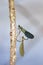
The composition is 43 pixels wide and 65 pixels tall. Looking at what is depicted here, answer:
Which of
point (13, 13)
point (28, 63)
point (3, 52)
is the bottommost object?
point (28, 63)

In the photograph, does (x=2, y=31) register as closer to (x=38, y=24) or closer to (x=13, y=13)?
(x=38, y=24)

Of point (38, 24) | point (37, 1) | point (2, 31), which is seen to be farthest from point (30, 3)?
point (2, 31)

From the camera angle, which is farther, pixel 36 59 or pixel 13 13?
pixel 36 59

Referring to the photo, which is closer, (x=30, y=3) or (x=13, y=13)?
(x=13, y=13)

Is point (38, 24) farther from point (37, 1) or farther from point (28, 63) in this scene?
point (28, 63)

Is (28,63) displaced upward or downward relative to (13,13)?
downward

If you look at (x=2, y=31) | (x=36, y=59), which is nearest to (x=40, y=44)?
(x=36, y=59)
